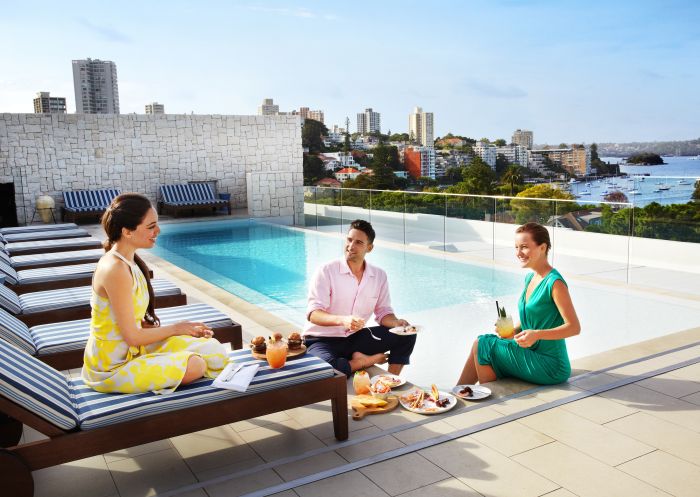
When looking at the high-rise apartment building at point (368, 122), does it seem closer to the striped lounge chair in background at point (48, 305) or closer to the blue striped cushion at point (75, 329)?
the striped lounge chair in background at point (48, 305)

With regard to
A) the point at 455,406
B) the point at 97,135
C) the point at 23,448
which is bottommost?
the point at 455,406

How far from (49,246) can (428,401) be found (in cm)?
642

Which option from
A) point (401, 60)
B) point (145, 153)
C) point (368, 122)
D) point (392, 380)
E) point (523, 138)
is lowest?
point (392, 380)

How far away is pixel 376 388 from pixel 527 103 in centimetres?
5901

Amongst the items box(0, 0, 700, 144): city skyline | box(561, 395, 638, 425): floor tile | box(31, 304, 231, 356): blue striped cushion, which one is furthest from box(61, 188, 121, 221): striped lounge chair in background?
box(561, 395, 638, 425): floor tile

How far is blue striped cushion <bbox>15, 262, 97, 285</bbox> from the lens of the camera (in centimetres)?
605

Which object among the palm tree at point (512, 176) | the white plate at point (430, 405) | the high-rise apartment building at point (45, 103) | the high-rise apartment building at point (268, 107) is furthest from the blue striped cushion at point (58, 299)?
the palm tree at point (512, 176)

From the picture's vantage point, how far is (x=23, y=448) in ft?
8.56

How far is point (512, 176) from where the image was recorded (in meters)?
47.8

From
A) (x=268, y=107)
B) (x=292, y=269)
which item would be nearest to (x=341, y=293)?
(x=292, y=269)

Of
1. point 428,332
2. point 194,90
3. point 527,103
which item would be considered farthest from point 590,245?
point 527,103

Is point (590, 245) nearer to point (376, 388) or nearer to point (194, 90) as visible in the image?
point (376, 388)

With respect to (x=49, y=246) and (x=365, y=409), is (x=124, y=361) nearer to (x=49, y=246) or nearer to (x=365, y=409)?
Result: (x=365, y=409)

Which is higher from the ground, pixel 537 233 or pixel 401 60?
pixel 401 60
